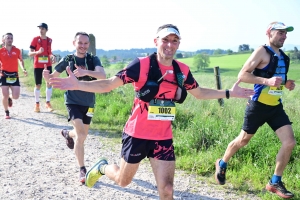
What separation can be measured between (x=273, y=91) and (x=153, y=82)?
1930 millimetres

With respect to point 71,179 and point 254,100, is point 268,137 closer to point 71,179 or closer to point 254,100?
point 254,100

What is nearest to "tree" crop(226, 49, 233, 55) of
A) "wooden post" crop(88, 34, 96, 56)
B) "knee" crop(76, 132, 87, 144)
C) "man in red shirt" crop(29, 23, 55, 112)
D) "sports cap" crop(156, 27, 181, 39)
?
"wooden post" crop(88, 34, 96, 56)

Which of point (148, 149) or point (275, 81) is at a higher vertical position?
point (275, 81)

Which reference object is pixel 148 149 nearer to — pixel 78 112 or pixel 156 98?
pixel 156 98

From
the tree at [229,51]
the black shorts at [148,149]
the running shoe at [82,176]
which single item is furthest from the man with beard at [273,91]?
the tree at [229,51]

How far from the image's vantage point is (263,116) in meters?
4.52

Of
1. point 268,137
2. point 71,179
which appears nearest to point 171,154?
point 71,179

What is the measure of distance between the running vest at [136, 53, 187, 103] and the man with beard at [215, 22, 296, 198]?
4.38 feet

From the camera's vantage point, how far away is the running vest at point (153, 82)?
329 cm

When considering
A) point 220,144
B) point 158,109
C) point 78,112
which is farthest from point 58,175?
point 220,144

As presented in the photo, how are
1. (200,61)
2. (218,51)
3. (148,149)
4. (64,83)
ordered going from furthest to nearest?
(218,51), (200,61), (148,149), (64,83)

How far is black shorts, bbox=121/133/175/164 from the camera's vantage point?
3490 millimetres

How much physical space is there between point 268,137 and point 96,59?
9.72 ft

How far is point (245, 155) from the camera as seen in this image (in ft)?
17.7
